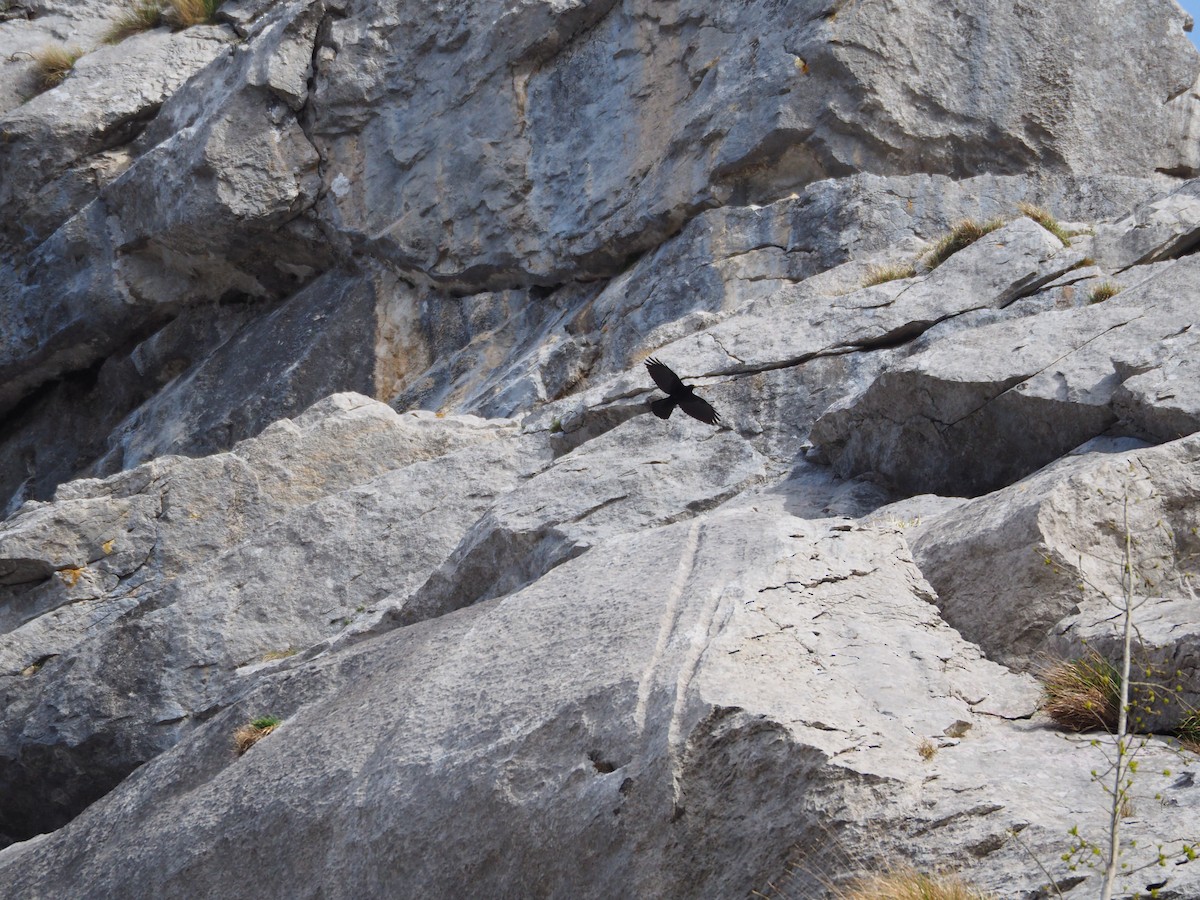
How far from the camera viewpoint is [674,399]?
30.3 ft

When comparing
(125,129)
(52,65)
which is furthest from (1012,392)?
(52,65)

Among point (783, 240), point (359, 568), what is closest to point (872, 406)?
point (359, 568)

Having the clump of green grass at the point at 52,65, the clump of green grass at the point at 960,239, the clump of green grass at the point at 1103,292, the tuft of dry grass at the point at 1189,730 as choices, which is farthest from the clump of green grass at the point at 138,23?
the tuft of dry grass at the point at 1189,730

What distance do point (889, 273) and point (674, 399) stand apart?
355 centimetres

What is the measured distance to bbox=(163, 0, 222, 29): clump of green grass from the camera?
2292cm

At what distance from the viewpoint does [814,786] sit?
5.05 m

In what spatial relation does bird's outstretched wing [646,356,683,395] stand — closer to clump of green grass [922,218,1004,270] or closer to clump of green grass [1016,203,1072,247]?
clump of green grass [922,218,1004,270]

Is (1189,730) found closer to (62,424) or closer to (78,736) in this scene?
(78,736)

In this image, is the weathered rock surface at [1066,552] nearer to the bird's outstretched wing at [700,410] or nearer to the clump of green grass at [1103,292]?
the bird's outstretched wing at [700,410]

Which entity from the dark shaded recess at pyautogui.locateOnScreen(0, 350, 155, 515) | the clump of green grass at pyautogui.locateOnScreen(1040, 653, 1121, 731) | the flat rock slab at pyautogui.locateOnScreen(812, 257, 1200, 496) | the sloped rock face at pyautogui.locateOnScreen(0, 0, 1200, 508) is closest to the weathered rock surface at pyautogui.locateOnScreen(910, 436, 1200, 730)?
the clump of green grass at pyautogui.locateOnScreen(1040, 653, 1121, 731)

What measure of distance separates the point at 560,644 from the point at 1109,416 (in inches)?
143

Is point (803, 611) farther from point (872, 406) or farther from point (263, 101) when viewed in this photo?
point (263, 101)

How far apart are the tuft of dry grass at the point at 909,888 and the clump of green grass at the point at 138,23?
2172cm

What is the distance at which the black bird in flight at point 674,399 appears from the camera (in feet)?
29.9
